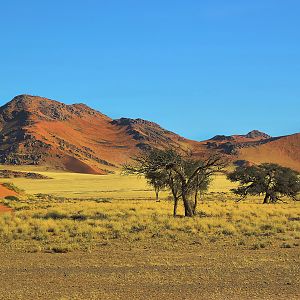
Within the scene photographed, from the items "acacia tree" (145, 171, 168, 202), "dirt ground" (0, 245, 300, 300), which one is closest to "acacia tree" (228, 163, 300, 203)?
"acacia tree" (145, 171, 168, 202)

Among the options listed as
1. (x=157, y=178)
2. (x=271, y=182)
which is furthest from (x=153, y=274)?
(x=271, y=182)

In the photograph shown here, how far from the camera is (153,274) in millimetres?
13875

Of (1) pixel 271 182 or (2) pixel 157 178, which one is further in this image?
(1) pixel 271 182

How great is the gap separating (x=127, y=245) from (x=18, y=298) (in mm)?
8764

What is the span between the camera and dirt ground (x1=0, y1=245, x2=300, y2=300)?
1169 cm

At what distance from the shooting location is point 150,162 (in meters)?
33.3

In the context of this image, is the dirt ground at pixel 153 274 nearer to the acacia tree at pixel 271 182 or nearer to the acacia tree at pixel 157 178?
the acacia tree at pixel 157 178

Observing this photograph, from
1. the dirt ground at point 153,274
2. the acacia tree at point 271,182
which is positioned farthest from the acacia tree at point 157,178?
the dirt ground at point 153,274

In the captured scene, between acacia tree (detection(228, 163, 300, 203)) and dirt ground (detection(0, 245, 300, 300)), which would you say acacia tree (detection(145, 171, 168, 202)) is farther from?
dirt ground (detection(0, 245, 300, 300))

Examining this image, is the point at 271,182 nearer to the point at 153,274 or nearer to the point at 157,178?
the point at 157,178

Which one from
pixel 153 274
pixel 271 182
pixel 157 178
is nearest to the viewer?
pixel 153 274

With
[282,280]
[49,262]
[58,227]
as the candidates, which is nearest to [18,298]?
[49,262]

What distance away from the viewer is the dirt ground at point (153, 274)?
11688 millimetres

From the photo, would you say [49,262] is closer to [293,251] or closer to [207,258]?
[207,258]
